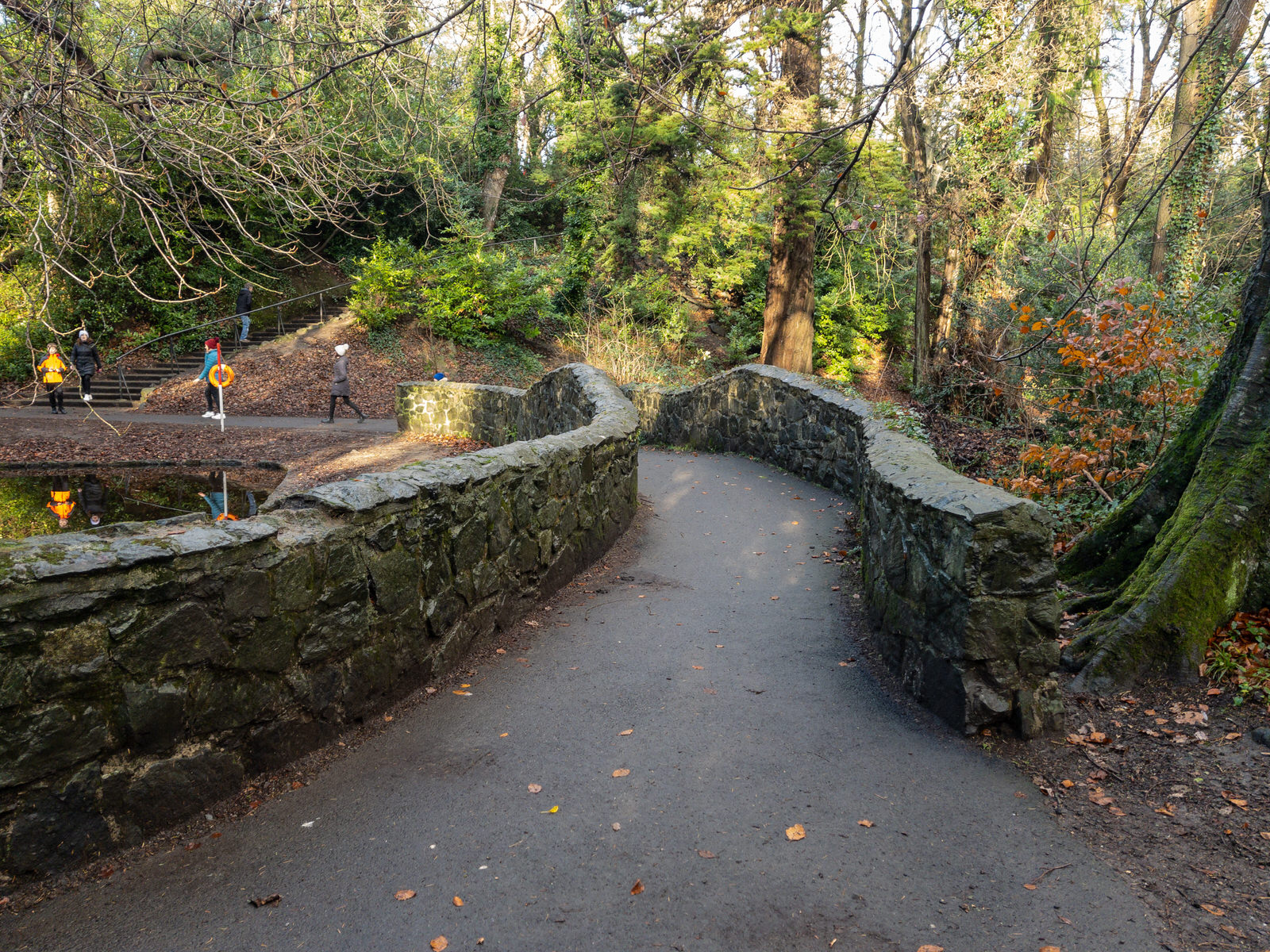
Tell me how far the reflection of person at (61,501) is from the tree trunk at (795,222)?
36.8 feet

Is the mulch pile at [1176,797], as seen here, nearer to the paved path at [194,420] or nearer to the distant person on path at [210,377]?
the paved path at [194,420]

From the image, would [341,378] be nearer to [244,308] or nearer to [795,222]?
[244,308]

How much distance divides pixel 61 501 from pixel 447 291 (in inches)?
584

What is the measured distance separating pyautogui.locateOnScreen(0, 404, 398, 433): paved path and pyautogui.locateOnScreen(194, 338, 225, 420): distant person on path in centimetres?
26

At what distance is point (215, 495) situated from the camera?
40.2ft

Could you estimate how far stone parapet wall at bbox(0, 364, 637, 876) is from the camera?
2949 millimetres

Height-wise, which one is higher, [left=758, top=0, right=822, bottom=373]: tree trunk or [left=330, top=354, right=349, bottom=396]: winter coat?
[left=758, top=0, right=822, bottom=373]: tree trunk

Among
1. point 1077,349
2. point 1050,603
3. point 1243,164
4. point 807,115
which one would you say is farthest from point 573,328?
point 1050,603

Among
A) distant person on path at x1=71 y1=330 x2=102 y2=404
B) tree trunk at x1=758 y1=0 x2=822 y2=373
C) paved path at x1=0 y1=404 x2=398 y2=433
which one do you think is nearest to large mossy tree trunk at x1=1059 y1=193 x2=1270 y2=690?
tree trunk at x1=758 y1=0 x2=822 y2=373

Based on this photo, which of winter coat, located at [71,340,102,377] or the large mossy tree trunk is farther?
winter coat, located at [71,340,102,377]

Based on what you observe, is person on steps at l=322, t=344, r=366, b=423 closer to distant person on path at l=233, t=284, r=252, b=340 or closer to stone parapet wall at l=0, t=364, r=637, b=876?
distant person on path at l=233, t=284, r=252, b=340

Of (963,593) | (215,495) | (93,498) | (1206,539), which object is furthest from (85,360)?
(1206,539)

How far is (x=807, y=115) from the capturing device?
13570 mm

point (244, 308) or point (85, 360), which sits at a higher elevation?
point (244, 308)
